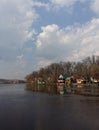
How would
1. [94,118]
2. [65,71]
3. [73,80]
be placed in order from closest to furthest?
[94,118] → [73,80] → [65,71]

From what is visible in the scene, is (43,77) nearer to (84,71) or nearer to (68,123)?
(84,71)

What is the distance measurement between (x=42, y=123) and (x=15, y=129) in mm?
3053

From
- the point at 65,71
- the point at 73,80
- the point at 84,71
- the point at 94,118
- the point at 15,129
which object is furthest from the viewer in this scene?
the point at 65,71

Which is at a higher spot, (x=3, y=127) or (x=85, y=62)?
(x=85, y=62)

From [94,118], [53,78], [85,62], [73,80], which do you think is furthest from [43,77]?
[94,118]

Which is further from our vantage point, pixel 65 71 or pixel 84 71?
pixel 65 71

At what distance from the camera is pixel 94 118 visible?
2317 centimetres

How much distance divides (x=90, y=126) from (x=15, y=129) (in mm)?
5698

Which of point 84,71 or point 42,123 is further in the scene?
point 84,71

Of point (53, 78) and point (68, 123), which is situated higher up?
point (53, 78)

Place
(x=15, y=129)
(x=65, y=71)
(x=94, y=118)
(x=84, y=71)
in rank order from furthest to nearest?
(x=65, y=71) < (x=84, y=71) < (x=94, y=118) < (x=15, y=129)

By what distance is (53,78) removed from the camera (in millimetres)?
154250

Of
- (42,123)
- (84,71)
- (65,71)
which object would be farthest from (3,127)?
(65,71)

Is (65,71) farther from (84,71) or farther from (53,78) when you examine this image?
(84,71)
